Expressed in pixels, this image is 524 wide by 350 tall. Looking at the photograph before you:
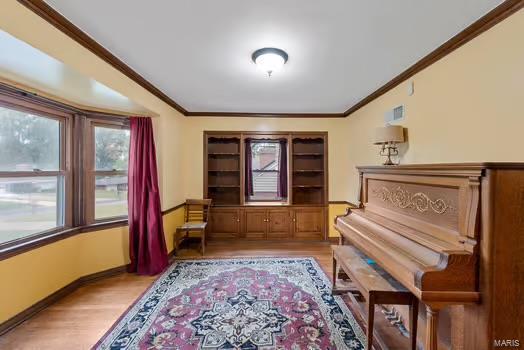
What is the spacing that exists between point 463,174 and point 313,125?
3.31 m

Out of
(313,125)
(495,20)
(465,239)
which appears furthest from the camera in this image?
(313,125)

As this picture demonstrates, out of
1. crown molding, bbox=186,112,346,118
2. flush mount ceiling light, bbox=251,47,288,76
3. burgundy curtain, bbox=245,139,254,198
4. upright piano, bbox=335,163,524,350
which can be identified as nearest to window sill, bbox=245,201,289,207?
burgundy curtain, bbox=245,139,254,198

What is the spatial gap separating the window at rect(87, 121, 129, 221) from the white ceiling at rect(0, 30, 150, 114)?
1.21ft

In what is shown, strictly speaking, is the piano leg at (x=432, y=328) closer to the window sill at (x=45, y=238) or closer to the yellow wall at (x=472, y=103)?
the yellow wall at (x=472, y=103)

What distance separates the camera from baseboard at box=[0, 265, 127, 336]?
78.8 inches

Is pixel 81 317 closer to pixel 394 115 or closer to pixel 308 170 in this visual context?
pixel 308 170

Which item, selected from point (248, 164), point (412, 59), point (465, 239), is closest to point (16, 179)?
point (248, 164)

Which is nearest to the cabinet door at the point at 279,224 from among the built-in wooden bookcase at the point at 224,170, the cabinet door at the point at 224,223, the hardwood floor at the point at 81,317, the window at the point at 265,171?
the window at the point at 265,171

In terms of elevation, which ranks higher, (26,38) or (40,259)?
(26,38)

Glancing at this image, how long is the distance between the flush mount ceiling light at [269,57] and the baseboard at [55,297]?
302 centimetres

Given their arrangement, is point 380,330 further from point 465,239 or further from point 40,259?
point 40,259

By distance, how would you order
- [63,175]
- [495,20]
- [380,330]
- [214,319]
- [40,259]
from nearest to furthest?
[495,20]
[380,330]
[214,319]
[40,259]
[63,175]

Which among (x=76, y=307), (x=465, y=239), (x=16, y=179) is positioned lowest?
(x=76, y=307)

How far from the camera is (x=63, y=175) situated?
8.83 feet
